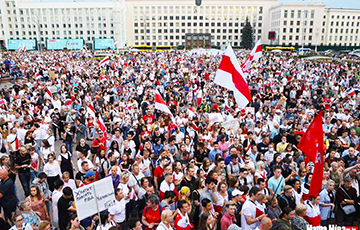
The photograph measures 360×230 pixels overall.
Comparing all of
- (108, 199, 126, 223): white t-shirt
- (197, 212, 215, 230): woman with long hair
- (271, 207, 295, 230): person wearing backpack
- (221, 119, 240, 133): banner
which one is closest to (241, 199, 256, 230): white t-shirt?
(271, 207, 295, 230): person wearing backpack

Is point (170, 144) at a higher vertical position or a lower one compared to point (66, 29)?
lower

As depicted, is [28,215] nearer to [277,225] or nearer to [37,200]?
[37,200]

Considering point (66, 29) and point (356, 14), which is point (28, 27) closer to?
point (66, 29)

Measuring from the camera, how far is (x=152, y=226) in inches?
179

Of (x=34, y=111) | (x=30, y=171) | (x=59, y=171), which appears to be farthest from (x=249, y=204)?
(x=34, y=111)

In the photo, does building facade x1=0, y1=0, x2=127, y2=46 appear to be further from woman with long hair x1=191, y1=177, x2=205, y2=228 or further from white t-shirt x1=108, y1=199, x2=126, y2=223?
white t-shirt x1=108, y1=199, x2=126, y2=223

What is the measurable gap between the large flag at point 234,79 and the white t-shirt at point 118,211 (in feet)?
12.4

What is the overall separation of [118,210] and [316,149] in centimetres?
329

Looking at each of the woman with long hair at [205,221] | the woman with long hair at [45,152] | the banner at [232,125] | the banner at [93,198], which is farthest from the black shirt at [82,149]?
the banner at [232,125]

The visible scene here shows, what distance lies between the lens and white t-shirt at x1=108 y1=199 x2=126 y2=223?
4.67m

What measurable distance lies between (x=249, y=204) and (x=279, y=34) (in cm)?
10005

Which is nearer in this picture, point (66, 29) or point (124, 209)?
point (124, 209)

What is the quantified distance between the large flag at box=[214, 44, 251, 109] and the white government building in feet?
298

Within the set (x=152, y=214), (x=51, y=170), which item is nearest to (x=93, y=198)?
(x=152, y=214)
